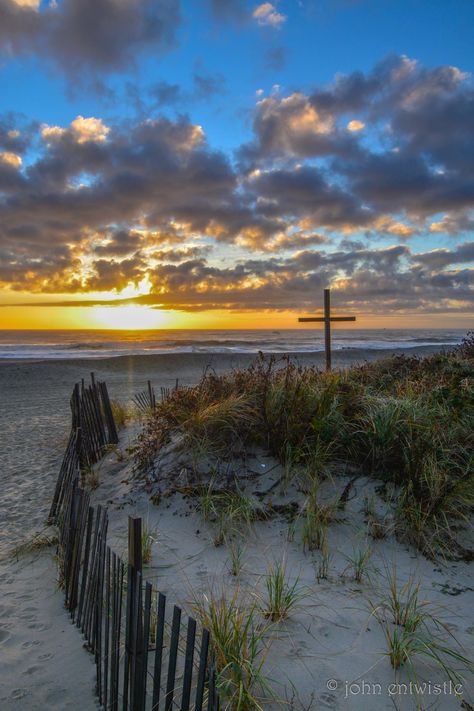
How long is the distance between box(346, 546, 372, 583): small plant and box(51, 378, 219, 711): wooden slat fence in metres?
1.50

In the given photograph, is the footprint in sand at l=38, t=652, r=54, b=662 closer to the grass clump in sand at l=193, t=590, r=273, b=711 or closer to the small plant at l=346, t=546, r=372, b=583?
the grass clump in sand at l=193, t=590, r=273, b=711

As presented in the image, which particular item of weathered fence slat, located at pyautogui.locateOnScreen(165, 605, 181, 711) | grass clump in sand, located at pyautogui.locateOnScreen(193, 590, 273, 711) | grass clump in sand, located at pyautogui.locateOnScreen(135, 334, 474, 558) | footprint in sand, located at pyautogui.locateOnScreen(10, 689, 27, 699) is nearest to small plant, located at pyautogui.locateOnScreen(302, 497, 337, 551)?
grass clump in sand, located at pyautogui.locateOnScreen(135, 334, 474, 558)

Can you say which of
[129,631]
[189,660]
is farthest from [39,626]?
[189,660]

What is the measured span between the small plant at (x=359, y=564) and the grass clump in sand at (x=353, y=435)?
41 cm

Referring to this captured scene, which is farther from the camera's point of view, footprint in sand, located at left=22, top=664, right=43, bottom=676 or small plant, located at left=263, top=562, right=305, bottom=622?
small plant, located at left=263, top=562, right=305, bottom=622

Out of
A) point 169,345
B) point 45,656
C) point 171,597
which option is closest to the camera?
point 45,656

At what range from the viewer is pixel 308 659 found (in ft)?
10.0

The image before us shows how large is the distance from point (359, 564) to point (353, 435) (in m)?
2.12

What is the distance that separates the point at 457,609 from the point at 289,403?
3132mm

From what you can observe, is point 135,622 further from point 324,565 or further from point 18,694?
point 324,565

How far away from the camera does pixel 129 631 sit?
2.59 m

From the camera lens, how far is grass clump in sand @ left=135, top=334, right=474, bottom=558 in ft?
15.5

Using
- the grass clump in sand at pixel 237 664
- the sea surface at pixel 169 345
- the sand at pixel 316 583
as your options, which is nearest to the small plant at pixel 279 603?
the sand at pixel 316 583

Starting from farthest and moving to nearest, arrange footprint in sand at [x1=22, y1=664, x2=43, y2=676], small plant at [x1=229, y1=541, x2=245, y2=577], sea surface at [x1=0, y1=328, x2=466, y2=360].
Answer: sea surface at [x1=0, y1=328, x2=466, y2=360], small plant at [x1=229, y1=541, x2=245, y2=577], footprint in sand at [x1=22, y1=664, x2=43, y2=676]
